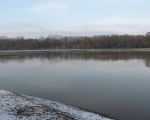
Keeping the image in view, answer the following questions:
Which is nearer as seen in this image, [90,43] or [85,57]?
[85,57]

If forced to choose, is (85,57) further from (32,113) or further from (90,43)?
(90,43)

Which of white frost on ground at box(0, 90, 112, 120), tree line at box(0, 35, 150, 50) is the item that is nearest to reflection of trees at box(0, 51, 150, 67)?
white frost on ground at box(0, 90, 112, 120)

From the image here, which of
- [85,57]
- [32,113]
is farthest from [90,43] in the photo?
[32,113]

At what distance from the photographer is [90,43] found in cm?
10300

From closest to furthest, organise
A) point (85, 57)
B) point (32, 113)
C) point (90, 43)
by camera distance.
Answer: point (32, 113), point (85, 57), point (90, 43)

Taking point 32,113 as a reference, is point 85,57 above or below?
below

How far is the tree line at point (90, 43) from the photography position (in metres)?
93.0

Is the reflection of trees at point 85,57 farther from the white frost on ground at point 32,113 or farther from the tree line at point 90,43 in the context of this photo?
the tree line at point 90,43

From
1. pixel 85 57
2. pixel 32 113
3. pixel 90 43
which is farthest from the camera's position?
pixel 90 43

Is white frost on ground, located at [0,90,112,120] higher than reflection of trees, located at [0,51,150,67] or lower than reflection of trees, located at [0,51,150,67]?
higher

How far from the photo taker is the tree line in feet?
305

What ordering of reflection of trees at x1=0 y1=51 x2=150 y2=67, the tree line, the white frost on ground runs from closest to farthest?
the white frost on ground → reflection of trees at x1=0 y1=51 x2=150 y2=67 → the tree line

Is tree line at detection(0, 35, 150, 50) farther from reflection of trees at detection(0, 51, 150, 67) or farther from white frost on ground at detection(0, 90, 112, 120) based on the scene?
white frost on ground at detection(0, 90, 112, 120)

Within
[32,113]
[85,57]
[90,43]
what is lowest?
[85,57]
